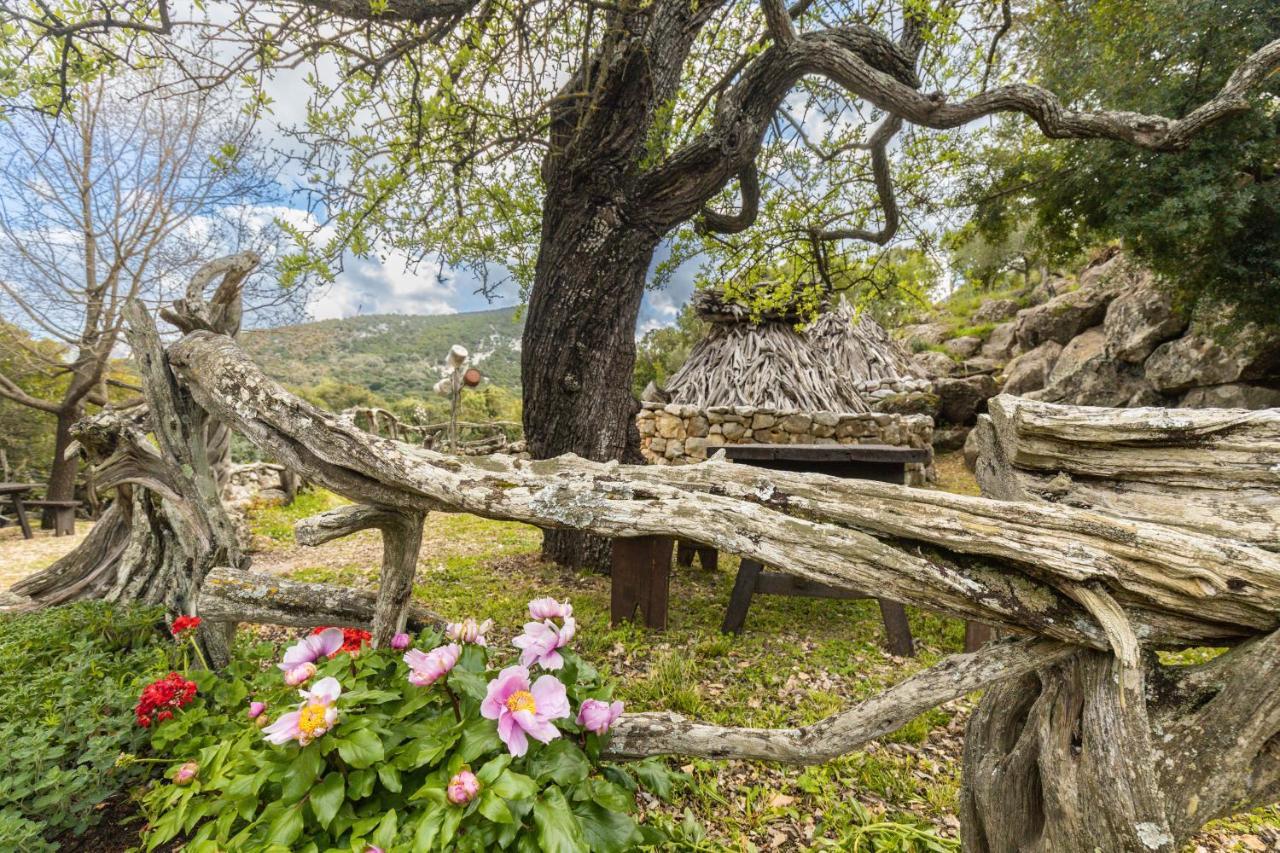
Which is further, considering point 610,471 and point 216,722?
point 216,722

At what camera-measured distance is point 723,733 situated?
1.74 metres

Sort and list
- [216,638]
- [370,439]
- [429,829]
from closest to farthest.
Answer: [429,829]
[370,439]
[216,638]

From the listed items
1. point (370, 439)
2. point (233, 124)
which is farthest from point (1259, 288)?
point (233, 124)

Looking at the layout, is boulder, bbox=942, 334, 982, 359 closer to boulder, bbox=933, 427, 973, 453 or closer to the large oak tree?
boulder, bbox=933, 427, 973, 453

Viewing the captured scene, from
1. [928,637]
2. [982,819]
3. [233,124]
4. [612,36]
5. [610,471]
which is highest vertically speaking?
[233,124]

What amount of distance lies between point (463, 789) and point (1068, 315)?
16.2m

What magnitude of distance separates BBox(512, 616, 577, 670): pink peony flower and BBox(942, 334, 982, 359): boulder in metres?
19.7

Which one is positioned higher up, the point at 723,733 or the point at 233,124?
the point at 233,124

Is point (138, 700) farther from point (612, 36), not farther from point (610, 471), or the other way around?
point (612, 36)

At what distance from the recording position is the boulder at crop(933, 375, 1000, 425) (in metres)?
13.4

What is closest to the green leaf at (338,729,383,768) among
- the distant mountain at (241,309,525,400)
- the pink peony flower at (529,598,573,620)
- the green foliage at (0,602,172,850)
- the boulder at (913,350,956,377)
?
the pink peony flower at (529,598,573,620)

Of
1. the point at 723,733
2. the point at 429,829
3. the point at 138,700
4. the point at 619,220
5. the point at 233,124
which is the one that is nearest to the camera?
the point at 429,829

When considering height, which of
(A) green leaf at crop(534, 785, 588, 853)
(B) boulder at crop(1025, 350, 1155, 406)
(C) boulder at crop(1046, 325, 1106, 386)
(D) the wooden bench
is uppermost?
(C) boulder at crop(1046, 325, 1106, 386)

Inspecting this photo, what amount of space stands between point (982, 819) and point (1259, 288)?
9089 mm
